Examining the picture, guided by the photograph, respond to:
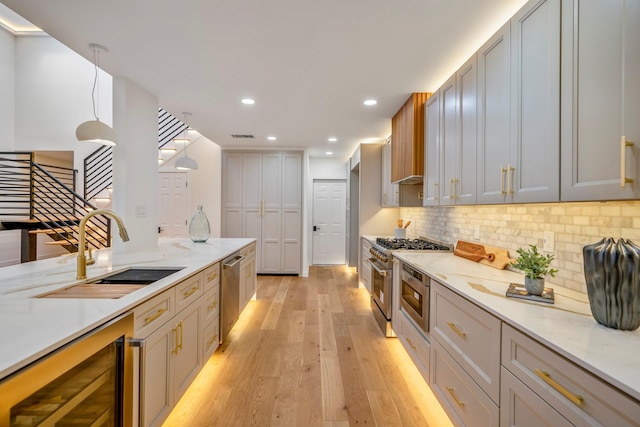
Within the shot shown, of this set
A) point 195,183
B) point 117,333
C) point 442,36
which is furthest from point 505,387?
point 195,183

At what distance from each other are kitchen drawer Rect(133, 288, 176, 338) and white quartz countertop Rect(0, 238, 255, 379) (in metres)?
0.05

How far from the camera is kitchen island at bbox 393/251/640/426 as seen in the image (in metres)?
0.77

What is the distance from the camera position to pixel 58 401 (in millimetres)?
921

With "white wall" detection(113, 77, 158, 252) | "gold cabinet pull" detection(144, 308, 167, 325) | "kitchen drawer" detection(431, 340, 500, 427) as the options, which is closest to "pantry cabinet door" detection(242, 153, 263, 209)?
"white wall" detection(113, 77, 158, 252)

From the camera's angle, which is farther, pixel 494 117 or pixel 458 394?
pixel 494 117

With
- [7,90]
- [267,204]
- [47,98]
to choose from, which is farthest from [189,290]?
[7,90]

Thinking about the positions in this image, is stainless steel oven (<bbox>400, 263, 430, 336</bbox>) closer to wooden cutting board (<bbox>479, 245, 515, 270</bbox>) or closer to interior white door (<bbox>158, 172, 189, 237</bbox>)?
wooden cutting board (<bbox>479, 245, 515, 270</bbox>)

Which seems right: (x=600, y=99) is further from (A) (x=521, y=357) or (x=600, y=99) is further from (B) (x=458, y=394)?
(B) (x=458, y=394)

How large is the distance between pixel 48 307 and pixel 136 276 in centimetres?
74

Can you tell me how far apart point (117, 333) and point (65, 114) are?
743cm

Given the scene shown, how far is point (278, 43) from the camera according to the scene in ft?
6.77

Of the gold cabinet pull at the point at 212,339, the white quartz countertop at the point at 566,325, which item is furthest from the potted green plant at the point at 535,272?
the gold cabinet pull at the point at 212,339

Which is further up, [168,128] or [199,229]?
[168,128]

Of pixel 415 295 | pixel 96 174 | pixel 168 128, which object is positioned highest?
pixel 168 128
